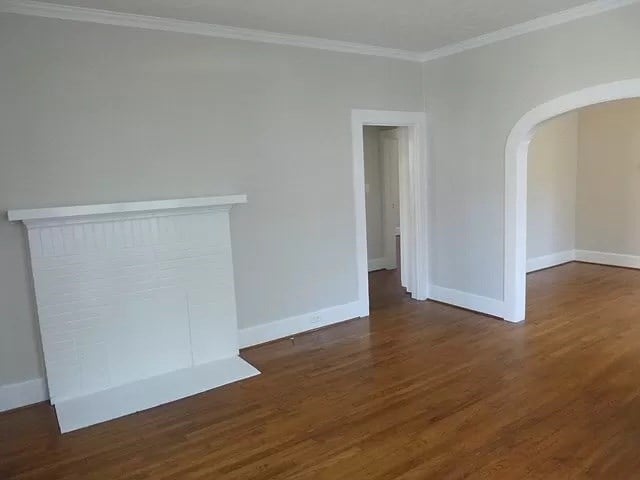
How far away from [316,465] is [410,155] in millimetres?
3617

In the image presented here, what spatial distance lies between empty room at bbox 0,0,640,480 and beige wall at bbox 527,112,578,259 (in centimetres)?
168

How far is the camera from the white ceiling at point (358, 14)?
337cm

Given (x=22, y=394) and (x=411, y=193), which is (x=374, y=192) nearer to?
(x=411, y=193)

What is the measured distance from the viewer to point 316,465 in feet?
8.48

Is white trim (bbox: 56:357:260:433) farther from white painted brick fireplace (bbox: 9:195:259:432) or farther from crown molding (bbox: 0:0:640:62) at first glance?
crown molding (bbox: 0:0:640:62)

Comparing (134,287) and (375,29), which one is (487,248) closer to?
(375,29)

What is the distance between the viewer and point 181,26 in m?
3.74

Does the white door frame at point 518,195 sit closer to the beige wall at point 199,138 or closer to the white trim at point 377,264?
the beige wall at point 199,138

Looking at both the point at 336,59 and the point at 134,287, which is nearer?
the point at 134,287

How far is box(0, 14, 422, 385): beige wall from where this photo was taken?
3299mm

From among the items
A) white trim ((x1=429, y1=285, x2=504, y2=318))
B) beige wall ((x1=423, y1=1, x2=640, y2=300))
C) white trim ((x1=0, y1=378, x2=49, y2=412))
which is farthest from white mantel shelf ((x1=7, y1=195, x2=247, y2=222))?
white trim ((x1=429, y1=285, x2=504, y2=318))

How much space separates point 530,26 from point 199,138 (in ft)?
9.59

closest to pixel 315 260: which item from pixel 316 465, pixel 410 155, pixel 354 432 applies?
pixel 410 155

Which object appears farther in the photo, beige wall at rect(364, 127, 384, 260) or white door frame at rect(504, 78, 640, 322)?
beige wall at rect(364, 127, 384, 260)
